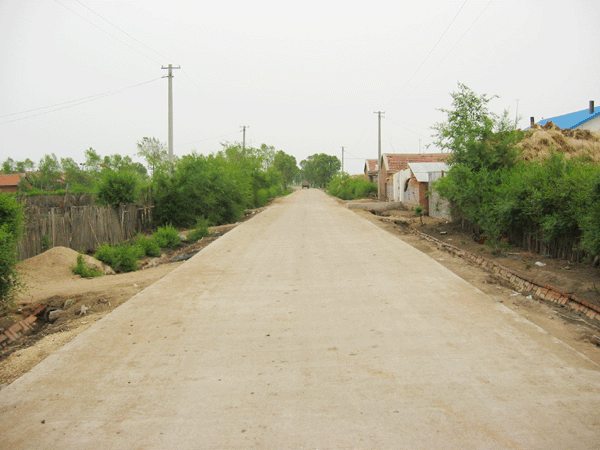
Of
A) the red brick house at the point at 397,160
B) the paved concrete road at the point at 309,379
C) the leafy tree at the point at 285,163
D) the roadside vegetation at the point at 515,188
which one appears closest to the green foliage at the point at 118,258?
the paved concrete road at the point at 309,379

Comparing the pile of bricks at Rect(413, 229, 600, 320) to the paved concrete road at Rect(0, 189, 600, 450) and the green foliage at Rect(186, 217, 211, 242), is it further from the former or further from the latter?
the green foliage at Rect(186, 217, 211, 242)

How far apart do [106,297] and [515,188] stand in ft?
32.0

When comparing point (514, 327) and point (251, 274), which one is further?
point (251, 274)

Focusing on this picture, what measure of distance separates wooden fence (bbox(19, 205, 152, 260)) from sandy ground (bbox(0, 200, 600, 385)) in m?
0.92

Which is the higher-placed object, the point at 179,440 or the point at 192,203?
the point at 192,203

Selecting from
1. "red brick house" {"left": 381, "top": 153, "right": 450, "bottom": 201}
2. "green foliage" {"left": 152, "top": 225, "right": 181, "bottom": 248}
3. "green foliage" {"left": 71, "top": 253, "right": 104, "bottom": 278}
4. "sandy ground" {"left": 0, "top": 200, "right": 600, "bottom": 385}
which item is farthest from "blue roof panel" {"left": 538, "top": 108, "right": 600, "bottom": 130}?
"green foliage" {"left": 71, "top": 253, "right": 104, "bottom": 278}

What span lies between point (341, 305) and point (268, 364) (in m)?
2.23

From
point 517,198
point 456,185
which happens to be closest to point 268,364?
point 517,198

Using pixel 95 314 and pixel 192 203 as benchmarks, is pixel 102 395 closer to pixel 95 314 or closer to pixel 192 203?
pixel 95 314

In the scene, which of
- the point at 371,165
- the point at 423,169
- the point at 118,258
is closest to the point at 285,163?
the point at 371,165

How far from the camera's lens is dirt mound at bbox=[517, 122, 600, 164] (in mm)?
14625

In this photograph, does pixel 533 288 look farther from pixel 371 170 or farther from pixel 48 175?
pixel 48 175

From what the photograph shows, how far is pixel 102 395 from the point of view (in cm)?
366

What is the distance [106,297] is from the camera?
23.9 ft
